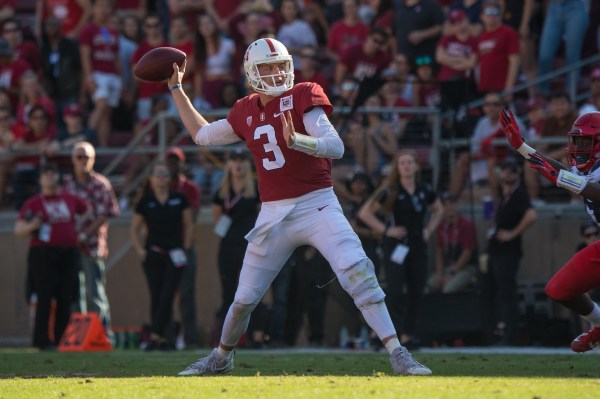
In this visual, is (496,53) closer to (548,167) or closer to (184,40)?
(184,40)

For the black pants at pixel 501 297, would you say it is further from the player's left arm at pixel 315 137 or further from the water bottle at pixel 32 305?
the player's left arm at pixel 315 137

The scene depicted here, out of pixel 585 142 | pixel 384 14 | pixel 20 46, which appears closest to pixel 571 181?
pixel 585 142

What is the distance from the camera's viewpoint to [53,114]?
1634 cm

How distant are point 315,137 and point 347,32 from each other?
8.81 meters

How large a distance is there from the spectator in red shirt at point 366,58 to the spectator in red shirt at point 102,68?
3361 mm

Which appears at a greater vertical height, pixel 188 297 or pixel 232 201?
pixel 232 201

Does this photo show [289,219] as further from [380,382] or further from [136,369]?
[136,369]

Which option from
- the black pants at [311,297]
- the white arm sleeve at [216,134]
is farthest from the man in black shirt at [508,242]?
the white arm sleeve at [216,134]

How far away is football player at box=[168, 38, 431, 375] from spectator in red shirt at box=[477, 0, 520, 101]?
7.08 m

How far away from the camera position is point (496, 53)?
14.8 meters

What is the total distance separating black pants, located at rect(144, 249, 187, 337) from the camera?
42.6 ft

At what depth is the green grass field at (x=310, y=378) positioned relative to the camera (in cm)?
686

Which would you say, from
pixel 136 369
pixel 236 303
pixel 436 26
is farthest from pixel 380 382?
pixel 436 26

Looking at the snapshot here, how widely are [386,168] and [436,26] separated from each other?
2.56 meters
